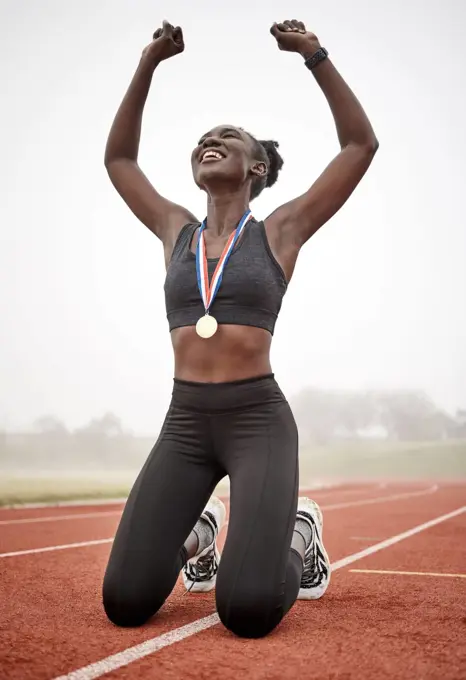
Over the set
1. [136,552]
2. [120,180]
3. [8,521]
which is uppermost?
[120,180]

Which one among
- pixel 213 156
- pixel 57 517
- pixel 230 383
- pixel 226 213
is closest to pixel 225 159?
pixel 213 156

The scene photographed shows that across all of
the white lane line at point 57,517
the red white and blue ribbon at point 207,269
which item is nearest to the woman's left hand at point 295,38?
the red white and blue ribbon at point 207,269

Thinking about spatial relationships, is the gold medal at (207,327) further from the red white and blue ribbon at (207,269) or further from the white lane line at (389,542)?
the white lane line at (389,542)

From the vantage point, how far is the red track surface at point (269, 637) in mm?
2471

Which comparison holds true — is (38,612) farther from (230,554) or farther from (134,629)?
(230,554)

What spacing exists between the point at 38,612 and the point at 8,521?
6.26 meters

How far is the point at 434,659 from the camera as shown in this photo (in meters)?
2.63

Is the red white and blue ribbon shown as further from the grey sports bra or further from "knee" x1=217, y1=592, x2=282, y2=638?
"knee" x1=217, y1=592, x2=282, y2=638

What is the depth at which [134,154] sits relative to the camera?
3.96 meters

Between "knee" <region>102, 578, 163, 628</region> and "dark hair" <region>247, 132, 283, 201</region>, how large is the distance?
1.98 meters

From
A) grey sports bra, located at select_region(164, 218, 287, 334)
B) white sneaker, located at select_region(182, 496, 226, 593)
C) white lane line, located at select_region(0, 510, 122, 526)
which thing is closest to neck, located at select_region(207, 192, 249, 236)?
grey sports bra, located at select_region(164, 218, 287, 334)

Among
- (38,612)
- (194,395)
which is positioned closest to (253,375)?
(194,395)

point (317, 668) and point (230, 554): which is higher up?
point (230, 554)

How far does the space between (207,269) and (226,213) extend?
0.43m
